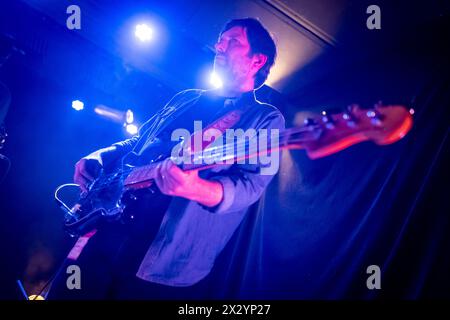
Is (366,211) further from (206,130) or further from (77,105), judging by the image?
(77,105)

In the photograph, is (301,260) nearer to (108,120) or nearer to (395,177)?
(395,177)

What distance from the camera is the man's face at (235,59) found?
2.42 metres

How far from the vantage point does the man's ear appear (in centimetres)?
251

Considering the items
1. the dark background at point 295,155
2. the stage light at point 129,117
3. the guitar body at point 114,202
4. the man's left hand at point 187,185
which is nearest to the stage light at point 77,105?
the dark background at point 295,155

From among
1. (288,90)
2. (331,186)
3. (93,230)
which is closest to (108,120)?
(288,90)

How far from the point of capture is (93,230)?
82.4 inches

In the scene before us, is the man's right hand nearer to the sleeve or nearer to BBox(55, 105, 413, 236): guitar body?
BBox(55, 105, 413, 236): guitar body

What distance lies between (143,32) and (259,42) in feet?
7.29

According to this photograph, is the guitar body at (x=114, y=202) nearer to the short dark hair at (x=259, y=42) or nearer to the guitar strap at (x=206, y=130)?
the guitar strap at (x=206, y=130)

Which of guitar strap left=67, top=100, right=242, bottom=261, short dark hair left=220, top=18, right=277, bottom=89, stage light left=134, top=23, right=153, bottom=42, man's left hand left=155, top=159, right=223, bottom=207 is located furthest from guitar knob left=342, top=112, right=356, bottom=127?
stage light left=134, top=23, right=153, bottom=42

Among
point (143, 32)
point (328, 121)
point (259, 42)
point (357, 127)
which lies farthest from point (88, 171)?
point (143, 32)

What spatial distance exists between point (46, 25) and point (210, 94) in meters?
3.22

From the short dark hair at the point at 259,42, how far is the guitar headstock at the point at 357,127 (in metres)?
1.27

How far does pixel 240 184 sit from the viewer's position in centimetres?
177
